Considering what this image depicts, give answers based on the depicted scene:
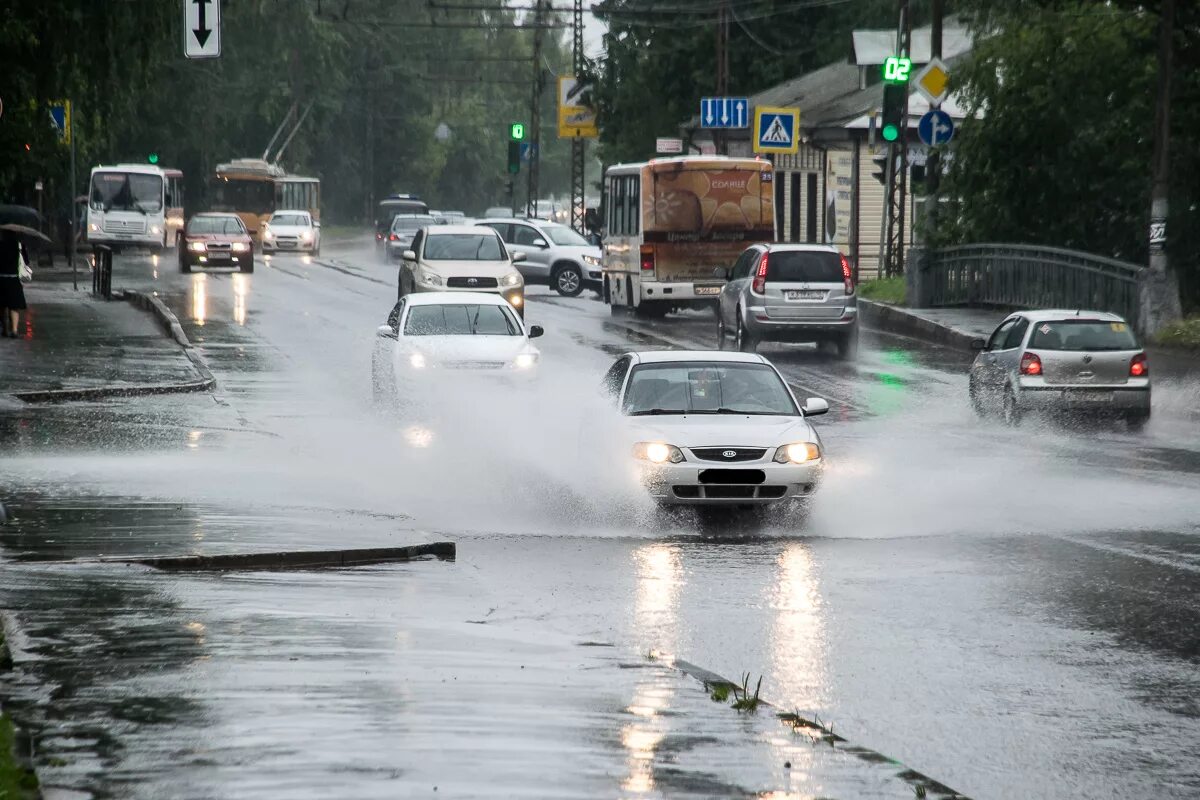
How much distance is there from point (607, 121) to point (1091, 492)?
5879 cm

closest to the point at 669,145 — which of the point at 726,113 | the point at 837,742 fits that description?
the point at 726,113

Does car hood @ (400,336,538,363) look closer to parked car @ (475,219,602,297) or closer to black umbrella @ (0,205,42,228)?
parked car @ (475,219,602,297)

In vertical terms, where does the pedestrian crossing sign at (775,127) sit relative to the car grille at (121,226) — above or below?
above

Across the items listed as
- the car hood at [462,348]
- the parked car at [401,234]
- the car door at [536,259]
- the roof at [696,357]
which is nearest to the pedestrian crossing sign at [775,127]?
the car door at [536,259]

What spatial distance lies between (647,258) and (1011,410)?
15519 millimetres

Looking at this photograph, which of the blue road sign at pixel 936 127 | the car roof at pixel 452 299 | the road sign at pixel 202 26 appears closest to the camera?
the car roof at pixel 452 299

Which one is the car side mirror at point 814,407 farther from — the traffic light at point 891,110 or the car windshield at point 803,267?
the traffic light at point 891,110

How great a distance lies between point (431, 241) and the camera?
34.8m

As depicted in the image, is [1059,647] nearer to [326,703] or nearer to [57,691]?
[326,703]

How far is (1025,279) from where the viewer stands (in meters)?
34.8

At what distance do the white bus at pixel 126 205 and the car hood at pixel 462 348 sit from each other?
139ft

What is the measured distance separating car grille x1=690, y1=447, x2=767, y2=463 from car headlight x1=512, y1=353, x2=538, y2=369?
8024 mm

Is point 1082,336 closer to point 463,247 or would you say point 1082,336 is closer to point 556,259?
point 463,247

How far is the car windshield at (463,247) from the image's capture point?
114 ft
